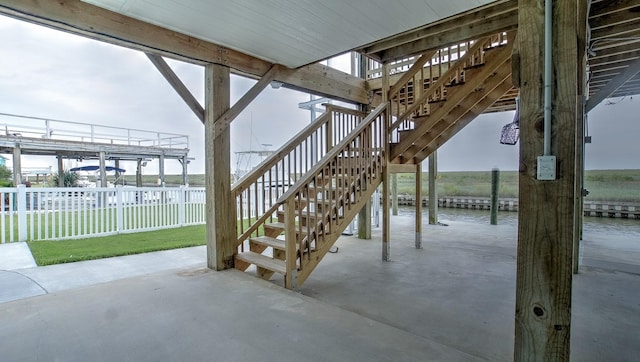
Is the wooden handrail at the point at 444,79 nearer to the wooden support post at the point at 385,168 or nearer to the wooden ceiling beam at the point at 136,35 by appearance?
the wooden support post at the point at 385,168

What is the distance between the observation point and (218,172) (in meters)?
3.80

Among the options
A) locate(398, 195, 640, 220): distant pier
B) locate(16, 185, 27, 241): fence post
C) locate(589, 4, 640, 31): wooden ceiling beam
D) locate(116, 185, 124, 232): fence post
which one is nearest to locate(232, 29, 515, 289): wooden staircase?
locate(589, 4, 640, 31): wooden ceiling beam

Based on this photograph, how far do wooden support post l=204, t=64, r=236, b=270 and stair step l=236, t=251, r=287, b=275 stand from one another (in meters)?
0.23

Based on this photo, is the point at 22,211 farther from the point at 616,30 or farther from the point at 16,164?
the point at 616,30

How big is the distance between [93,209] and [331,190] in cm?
568

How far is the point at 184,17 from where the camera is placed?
2951 millimetres

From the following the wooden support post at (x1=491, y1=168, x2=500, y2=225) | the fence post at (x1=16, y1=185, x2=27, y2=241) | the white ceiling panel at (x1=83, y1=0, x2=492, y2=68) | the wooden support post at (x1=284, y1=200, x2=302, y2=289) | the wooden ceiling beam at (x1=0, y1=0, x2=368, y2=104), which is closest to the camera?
the wooden ceiling beam at (x1=0, y1=0, x2=368, y2=104)

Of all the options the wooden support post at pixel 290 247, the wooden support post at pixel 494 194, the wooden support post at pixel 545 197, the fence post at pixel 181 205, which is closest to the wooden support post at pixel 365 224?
the wooden support post at pixel 290 247

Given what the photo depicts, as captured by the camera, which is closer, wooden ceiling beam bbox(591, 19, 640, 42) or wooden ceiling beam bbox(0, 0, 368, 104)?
wooden ceiling beam bbox(0, 0, 368, 104)

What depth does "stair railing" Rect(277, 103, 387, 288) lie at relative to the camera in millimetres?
3299

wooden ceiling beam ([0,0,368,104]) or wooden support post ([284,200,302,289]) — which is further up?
wooden ceiling beam ([0,0,368,104])

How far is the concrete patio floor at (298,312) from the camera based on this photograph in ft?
6.69

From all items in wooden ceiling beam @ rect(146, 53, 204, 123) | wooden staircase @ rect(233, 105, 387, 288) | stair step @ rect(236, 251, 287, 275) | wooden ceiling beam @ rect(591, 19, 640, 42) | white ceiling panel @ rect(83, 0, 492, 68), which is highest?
wooden ceiling beam @ rect(591, 19, 640, 42)

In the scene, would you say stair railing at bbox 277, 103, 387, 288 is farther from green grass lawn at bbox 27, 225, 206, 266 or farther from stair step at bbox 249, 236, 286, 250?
green grass lawn at bbox 27, 225, 206, 266
